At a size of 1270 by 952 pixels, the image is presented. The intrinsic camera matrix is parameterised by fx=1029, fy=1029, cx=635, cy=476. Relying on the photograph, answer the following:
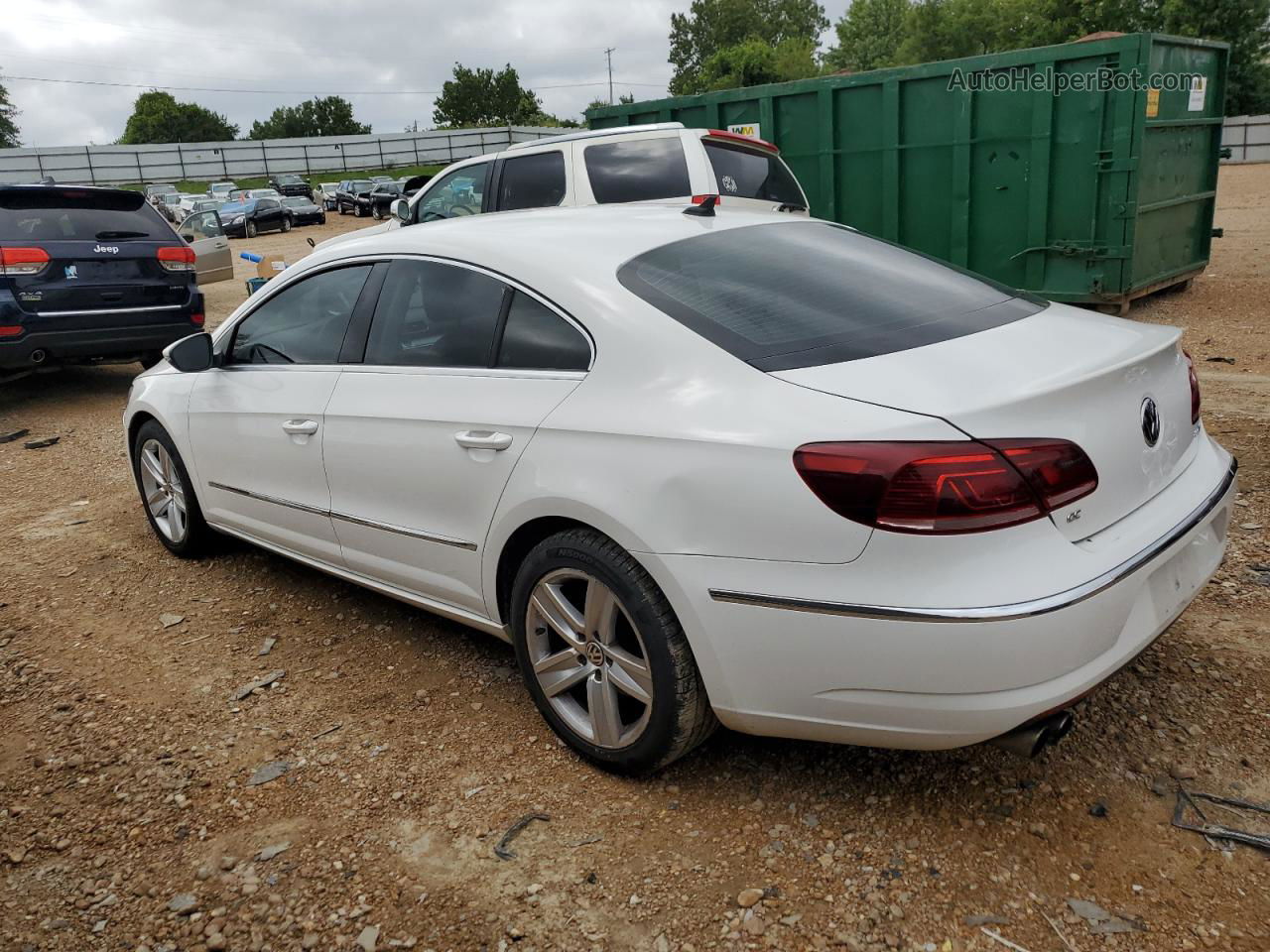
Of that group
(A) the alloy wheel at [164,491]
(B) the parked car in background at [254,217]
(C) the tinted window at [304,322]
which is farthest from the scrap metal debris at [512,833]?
(B) the parked car in background at [254,217]

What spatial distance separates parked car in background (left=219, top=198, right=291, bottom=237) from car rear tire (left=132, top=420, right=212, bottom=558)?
2941 centimetres

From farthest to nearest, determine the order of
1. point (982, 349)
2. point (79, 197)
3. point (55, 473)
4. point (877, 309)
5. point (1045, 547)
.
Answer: point (79, 197) < point (55, 473) < point (877, 309) < point (982, 349) < point (1045, 547)

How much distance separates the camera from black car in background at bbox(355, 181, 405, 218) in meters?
36.6

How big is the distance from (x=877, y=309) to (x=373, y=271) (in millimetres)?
1782

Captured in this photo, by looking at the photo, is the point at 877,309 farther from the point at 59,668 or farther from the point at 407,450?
the point at 59,668

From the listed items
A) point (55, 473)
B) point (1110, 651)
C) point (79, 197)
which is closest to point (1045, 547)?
point (1110, 651)

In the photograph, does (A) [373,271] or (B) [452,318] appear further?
(A) [373,271]

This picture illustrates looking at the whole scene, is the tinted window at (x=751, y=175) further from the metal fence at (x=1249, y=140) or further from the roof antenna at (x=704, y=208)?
the metal fence at (x=1249, y=140)

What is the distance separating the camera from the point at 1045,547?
7.22ft

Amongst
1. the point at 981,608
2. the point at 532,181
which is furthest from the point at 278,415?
the point at 532,181

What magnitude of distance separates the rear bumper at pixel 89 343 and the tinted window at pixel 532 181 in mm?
3314

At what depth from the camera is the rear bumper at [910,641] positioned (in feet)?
7.06

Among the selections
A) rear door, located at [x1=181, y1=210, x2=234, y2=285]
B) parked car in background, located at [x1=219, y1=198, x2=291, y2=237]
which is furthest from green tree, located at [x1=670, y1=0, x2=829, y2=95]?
rear door, located at [x1=181, y1=210, x2=234, y2=285]

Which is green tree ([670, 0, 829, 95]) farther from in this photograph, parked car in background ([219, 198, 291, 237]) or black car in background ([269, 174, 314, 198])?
parked car in background ([219, 198, 291, 237])
